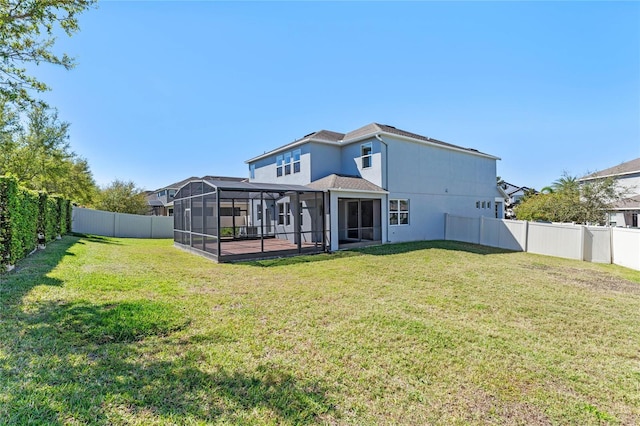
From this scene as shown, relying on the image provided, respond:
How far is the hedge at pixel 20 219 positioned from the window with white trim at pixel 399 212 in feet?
46.8

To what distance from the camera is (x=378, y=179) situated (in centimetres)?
1565

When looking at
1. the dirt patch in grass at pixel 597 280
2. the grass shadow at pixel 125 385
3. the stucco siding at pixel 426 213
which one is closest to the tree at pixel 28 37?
the grass shadow at pixel 125 385

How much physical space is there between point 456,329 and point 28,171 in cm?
2711

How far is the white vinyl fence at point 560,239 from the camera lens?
460 inches

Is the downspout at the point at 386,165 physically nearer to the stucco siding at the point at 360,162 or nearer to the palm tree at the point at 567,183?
the stucco siding at the point at 360,162

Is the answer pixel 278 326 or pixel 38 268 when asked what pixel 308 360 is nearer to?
pixel 278 326

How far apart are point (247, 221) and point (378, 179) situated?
32.2 ft

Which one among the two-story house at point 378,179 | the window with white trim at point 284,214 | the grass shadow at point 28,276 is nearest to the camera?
the grass shadow at point 28,276

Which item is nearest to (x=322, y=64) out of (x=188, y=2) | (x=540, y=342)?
(x=188, y=2)

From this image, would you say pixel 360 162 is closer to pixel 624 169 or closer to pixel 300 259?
pixel 300 259

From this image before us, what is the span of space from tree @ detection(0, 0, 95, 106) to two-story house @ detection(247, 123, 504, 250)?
9.86 m

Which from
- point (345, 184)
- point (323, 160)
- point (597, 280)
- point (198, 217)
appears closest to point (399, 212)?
point (345, 184)

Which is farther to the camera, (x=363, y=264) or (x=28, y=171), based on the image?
(x=28, y=171)

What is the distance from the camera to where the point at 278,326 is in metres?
4.71
